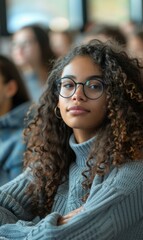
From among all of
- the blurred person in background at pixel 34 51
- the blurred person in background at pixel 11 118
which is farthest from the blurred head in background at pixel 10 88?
the blurred person in background at pixel 34 51

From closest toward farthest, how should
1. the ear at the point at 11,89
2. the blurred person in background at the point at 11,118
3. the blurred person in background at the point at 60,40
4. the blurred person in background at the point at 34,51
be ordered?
the blurred person in background at the point at 11,118 < the ear at the point at 11,89 < the blurred person in background at the point at 34,51 < the blurred person in background at the point at 60,40

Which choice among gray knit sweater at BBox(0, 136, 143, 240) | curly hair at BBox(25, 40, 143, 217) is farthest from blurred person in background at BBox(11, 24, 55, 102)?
gray knit sweater at BBox(0, 136, 143, 240)

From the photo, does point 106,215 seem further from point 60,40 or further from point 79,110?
point 60,40

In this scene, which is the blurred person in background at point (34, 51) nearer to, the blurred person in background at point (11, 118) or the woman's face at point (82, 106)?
the blurred person in background at point (11, 118)

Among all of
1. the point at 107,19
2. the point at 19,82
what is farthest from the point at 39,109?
the point at 107,19

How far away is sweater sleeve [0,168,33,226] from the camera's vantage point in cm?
186

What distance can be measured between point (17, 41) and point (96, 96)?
2.62 meters

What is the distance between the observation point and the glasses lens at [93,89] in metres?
1.70

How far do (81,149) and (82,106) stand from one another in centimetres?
15

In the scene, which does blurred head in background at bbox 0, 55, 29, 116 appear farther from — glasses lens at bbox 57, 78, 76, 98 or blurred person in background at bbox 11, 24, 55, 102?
glasses lens at bbox 57, 78, 76, 98

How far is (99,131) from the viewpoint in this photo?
5.67 ft

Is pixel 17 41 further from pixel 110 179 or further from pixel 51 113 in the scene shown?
pixel 110 179

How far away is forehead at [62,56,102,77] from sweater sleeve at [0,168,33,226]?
0.42 metres

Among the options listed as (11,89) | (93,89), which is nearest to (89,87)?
(93,89)
